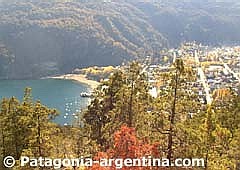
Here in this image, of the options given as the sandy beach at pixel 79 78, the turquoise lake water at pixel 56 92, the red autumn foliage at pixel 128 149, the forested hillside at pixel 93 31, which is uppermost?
the forested hillside at pixel 93 31

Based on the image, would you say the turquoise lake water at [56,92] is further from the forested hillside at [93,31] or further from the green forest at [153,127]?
the green forest at [153,127]

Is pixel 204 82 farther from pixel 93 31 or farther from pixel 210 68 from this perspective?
pixel 93 31

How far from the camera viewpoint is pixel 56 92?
85688mm

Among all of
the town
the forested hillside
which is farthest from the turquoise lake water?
the town

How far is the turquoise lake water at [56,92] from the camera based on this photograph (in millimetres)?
70844

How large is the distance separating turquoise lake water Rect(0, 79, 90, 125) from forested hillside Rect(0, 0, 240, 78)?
1249 cm

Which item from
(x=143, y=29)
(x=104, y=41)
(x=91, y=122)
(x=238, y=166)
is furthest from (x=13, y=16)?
(x=238, y=166)

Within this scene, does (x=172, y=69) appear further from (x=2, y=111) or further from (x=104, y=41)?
(x=104, y=41)

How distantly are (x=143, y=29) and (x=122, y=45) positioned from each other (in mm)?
25192

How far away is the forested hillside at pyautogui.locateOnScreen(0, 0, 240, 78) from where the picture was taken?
119488 mm

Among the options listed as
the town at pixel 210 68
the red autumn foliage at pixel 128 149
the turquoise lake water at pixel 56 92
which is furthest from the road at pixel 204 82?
the red autumn foliage at pixel 128 149

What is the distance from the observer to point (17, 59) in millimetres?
118625

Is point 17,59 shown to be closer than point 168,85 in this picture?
No

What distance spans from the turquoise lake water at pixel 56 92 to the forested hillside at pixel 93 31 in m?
12.5
